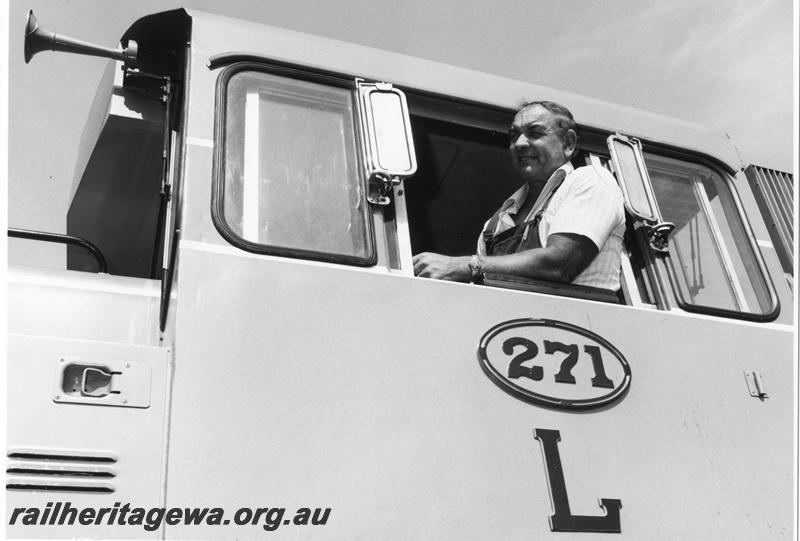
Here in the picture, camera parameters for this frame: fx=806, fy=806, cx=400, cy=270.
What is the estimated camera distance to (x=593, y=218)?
2.34m

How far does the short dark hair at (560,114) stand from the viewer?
8.70ft

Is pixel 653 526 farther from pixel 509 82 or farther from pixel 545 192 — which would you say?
pixel 509 82

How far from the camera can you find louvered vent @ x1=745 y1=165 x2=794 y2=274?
2.89 metres

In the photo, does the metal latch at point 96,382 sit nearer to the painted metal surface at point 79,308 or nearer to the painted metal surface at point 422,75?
the painted metal surface at point 79,308

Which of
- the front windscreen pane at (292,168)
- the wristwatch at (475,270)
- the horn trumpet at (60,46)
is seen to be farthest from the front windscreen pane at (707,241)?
the horn trumpet at (60,46)

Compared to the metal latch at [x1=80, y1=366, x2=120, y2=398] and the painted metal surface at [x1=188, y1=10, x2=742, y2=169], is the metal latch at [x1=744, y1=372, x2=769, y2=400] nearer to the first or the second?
the painted metal surface at [x1=188, y1=10, x2=742, y2=169]

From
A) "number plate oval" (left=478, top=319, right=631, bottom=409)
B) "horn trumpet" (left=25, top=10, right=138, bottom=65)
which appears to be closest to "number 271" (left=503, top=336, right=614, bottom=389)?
"number plate oval" (left=478, top=319, right=631, bottom=409)

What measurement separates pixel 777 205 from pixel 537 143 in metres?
1.11

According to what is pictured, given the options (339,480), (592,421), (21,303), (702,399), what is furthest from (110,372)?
(702,399)

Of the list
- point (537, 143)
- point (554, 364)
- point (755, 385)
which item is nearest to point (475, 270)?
point (554, 364)

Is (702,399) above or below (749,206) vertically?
below

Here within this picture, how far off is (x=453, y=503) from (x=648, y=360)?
740mm

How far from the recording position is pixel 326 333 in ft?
6.22

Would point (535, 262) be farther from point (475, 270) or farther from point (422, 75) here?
point (422, 75)
